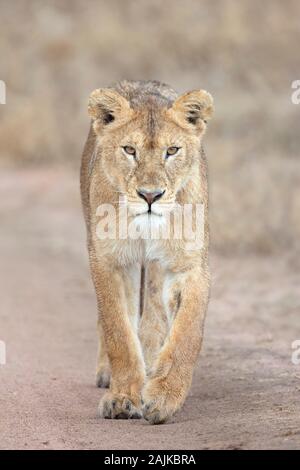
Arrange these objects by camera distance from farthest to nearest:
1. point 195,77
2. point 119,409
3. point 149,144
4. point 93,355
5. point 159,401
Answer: point 195,77 → point 93,355 → point 149,144 → point 119,409 → point 159,401

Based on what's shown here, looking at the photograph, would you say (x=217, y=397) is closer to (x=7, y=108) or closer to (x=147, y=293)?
(x=147, y=293)

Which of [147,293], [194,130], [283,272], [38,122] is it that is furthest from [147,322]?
[38,122]

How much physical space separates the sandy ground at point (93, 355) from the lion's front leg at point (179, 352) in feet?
0.32

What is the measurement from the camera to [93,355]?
798cm

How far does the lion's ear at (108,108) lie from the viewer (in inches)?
240

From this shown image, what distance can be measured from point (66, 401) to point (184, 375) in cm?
72

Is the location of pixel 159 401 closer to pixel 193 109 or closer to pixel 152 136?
pixel 152 136

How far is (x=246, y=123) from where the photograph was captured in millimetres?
17516

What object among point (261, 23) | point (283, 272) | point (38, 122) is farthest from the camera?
point (261, 23)

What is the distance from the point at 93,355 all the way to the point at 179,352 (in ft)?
7.40

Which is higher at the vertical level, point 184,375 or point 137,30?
point 137,30

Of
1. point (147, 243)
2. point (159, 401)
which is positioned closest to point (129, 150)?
point (147, 243)

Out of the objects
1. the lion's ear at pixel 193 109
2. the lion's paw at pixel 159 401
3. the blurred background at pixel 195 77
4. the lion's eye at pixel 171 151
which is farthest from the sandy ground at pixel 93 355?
the blurred background at pixel 195 77

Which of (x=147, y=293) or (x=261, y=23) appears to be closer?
(x=147, y=293)
